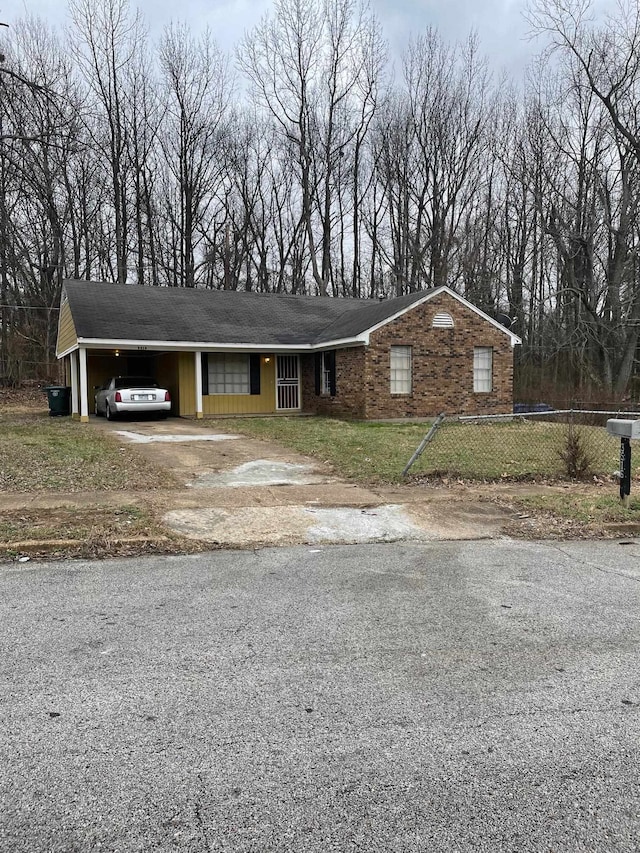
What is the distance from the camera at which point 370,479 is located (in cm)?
929

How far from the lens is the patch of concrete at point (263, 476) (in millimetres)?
8914

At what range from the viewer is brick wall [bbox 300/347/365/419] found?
18755mm

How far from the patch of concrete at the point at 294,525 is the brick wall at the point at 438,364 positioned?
1140cm

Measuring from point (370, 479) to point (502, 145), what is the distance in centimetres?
2888

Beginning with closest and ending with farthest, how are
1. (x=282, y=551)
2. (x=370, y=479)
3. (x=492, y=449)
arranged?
(x=282, y=551)
(x=370, y=479)
(x=492, y=449)

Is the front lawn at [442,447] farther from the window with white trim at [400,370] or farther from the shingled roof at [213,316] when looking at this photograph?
the shingled roof at [213,316]

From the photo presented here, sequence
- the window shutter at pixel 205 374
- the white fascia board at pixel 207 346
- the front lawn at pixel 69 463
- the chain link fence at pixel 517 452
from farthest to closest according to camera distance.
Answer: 1. the window shutter at pixel 205 374
2. the white fascia board at pixel 207 346
3. the chain link fence at pixel 517 452
4. the front lawn at pixel 69 463

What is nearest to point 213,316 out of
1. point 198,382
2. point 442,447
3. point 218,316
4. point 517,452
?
point 218,316

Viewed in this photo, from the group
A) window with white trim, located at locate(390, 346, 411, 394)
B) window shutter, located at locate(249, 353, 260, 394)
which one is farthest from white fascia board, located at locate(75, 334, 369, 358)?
window with white trim, located at locate(390, 346, 411, 394)

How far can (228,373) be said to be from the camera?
21.0m

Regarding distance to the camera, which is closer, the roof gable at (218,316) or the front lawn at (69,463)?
the front lawn at (69,463)

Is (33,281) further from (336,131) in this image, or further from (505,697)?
(505,697)

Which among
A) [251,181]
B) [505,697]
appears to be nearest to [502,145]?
[251,181]

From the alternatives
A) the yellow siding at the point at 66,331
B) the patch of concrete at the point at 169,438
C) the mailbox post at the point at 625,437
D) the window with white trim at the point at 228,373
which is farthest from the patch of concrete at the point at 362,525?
the window with white trim at the point at 228,373
